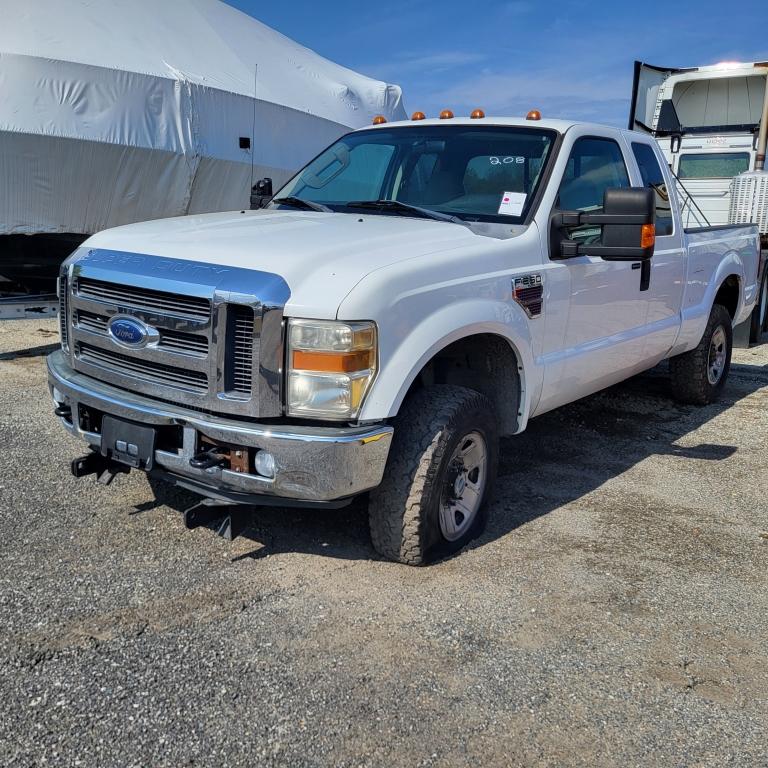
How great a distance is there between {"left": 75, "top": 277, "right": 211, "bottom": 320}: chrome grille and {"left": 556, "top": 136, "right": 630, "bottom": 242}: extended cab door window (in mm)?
2024

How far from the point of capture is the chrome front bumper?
298 centimetres

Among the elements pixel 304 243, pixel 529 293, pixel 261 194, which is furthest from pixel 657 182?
pixel 304 243

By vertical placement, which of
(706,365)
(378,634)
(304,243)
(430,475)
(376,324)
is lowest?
(378,634)

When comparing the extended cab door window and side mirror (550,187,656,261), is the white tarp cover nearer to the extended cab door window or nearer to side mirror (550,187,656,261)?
the extended cab door window

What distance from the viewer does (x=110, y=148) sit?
9.22 metres

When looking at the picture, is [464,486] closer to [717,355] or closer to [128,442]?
[128,442]

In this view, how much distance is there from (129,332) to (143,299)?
0.16m

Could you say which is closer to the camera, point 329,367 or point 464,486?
point 329,367

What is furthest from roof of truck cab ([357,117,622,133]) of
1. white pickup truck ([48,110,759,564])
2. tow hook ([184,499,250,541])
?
tow hook ([184,499,250,541])

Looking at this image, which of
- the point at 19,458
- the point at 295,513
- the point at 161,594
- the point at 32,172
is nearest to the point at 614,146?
the point at 295,513

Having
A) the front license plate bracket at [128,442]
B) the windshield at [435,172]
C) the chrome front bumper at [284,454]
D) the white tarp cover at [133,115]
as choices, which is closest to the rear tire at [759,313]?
the white tarp cover at [133,115]

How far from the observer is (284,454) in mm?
2986

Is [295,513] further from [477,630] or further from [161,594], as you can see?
[477,630]

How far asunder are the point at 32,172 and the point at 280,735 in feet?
25.4
